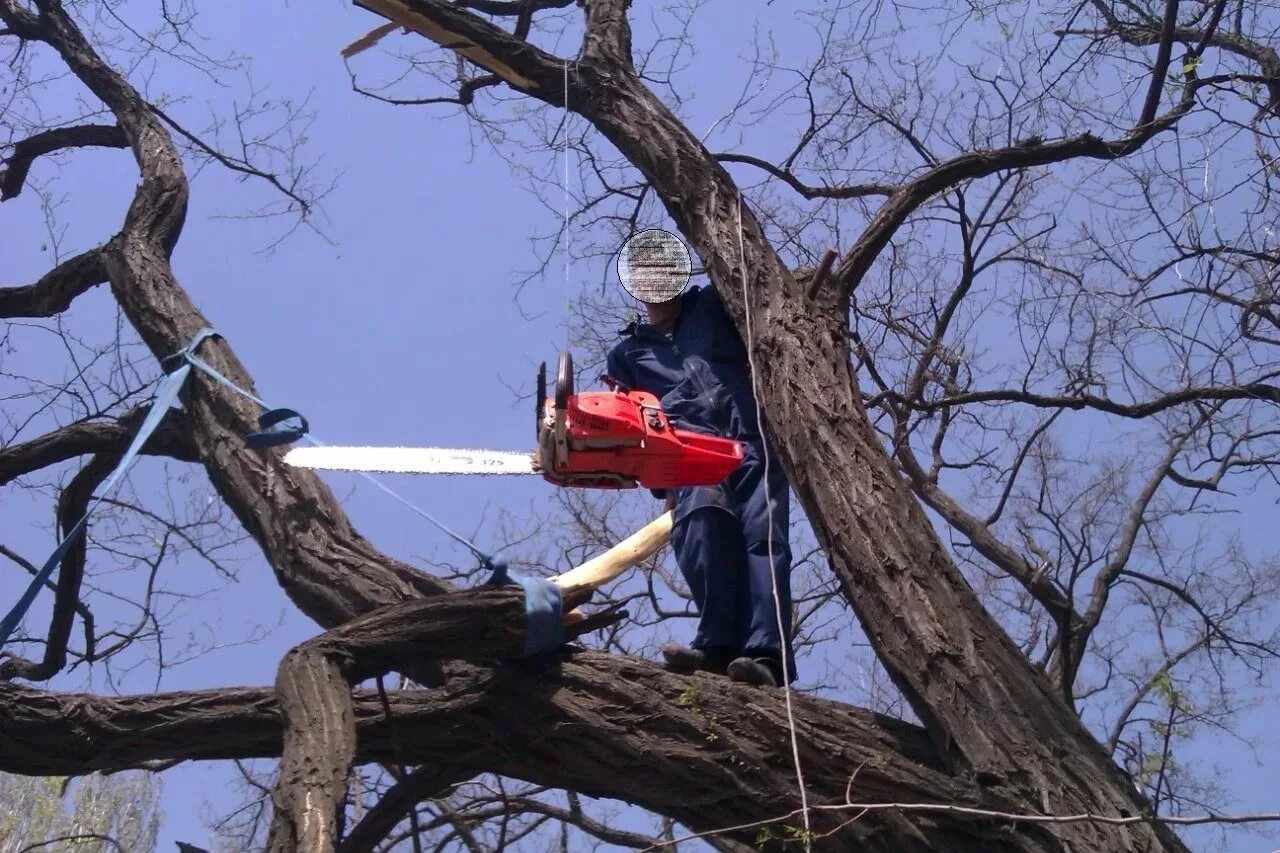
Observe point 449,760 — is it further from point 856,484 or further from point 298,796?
point 856,484

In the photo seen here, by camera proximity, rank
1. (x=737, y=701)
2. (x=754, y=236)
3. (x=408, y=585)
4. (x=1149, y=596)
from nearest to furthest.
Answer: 1. (x=737, y=701)
2. (x=408, y=585)
3. (x=754, y=236)
4. (x=1149, y=596)

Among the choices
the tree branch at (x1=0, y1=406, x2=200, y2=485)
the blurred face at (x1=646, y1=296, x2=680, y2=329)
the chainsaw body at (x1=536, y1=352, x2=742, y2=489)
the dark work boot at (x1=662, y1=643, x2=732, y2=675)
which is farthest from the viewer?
the tree branch at (x1=0, y1=406, x2=200, y2=485)

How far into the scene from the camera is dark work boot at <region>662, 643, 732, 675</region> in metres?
3.72

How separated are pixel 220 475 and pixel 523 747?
5.22ft

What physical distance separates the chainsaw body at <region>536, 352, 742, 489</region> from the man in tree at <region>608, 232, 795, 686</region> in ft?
0.69

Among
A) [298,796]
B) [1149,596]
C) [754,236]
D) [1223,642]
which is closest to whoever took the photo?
[298,796]

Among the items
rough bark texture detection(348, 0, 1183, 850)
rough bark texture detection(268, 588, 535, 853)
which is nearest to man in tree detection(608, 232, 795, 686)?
rough bark texture detection(348, 0, 1183, 850)

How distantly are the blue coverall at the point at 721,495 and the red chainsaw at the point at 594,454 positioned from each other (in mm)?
207

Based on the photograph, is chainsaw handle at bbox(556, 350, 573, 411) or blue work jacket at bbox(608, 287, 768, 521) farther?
blue work jacket at bbox(608, 287, 768, 521)

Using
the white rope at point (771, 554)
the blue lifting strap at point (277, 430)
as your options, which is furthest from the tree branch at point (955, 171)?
the blue lifting strap at point (277, 430)

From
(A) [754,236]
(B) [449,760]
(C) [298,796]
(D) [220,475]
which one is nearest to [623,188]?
(A) [754,236]

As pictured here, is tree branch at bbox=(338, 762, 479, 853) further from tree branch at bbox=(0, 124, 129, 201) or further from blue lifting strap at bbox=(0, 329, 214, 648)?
tree branch at bbox=(0, 124, 129, 201)

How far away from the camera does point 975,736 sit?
3240 mm

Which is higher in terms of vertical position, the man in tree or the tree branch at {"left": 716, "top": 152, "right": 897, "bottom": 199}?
the tree branch at {"left": 716, "top": 152, "right": 897, "bottom": 199}
